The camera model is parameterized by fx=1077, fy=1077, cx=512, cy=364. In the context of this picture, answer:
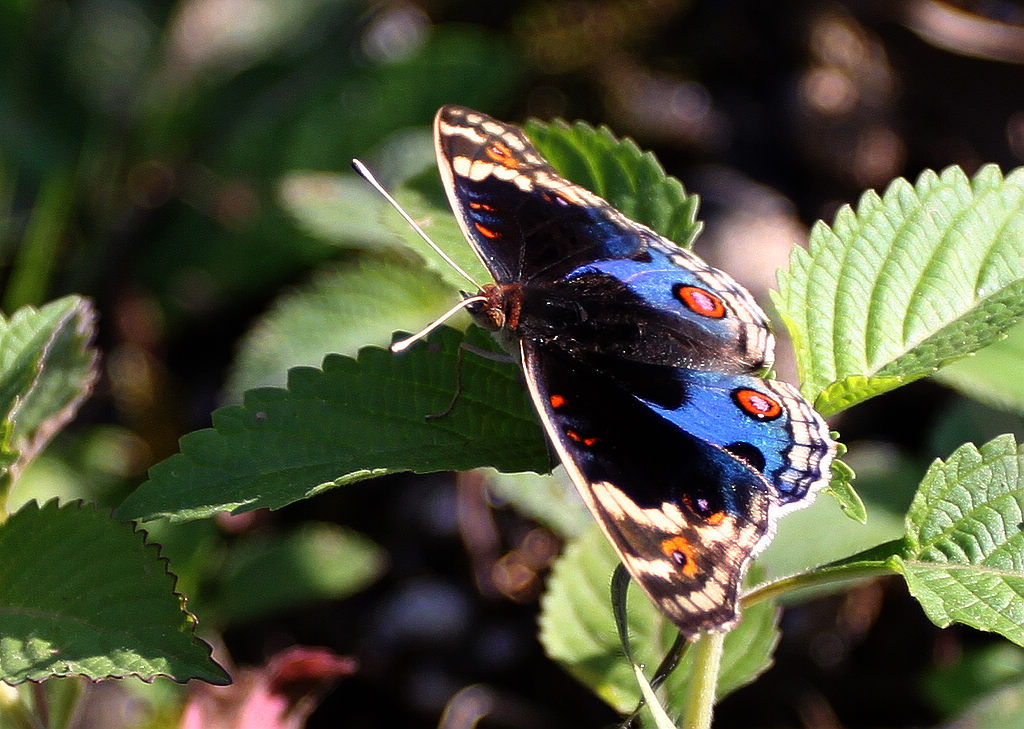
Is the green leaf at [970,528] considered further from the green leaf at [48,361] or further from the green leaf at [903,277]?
the green leaf at [48,361]

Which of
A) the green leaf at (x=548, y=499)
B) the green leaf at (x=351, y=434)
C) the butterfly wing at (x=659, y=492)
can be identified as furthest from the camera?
the green leaf at (x=548, y=499)

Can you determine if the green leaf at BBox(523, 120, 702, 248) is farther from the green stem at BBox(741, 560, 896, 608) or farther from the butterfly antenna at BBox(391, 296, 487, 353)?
the green stem at BBox(741, 560, 896, 608)

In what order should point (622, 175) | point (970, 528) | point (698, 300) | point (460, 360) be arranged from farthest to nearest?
point (622, 175) < point (698, 300) < point (460, 360) < point (970, 528)

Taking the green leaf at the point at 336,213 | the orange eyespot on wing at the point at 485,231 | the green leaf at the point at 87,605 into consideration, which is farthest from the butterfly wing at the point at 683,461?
the green leaf at the point at 336,213

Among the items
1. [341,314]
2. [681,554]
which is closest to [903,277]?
[681,554]

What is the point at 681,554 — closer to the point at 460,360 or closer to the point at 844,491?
the point at 844,491

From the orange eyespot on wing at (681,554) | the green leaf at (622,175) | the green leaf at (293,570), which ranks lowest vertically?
the green leaf at (293,570)

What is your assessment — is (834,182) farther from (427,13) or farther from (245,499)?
(245,499)
